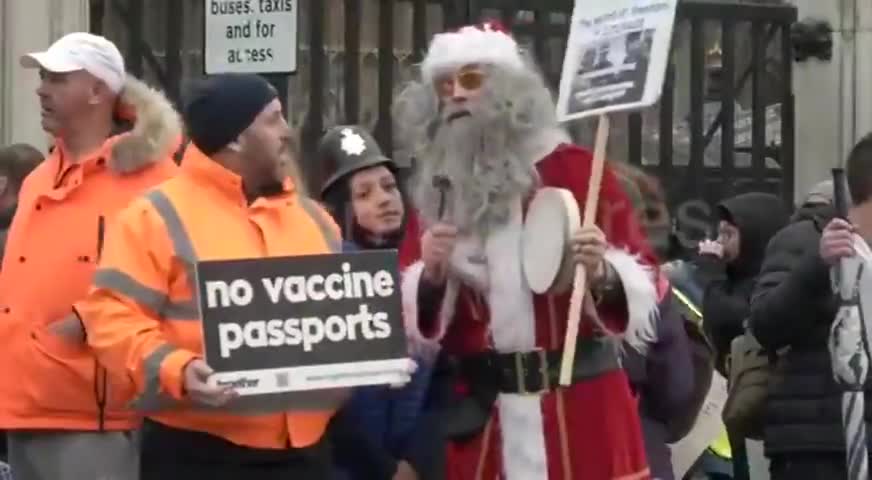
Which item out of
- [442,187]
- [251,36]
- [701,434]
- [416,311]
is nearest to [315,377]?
[416,311]

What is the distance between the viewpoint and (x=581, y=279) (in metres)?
4.84

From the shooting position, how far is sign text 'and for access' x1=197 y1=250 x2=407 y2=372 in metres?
4.51

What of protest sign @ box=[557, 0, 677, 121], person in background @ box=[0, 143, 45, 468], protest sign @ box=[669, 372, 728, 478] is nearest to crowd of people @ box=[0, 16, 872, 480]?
protest sign @ box=[557, 0, 677, 121]

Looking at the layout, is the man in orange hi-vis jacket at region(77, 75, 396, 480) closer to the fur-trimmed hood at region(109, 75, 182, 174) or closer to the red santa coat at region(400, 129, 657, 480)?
the red santa coat at region(400, 129, 657, 480)

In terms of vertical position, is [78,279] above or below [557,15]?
below

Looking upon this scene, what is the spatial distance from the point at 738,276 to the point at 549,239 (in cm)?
380

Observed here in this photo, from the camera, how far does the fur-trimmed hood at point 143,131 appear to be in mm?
5473

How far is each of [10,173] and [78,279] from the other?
6.06 ft

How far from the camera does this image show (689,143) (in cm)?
1220

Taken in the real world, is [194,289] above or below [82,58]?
below

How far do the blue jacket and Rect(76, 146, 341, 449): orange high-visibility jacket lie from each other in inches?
14.9

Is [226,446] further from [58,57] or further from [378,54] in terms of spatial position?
[378,54]

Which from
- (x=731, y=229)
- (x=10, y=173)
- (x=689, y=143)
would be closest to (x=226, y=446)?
(x=10, y=173)

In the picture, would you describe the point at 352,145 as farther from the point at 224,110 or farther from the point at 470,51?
the point at 224,110
